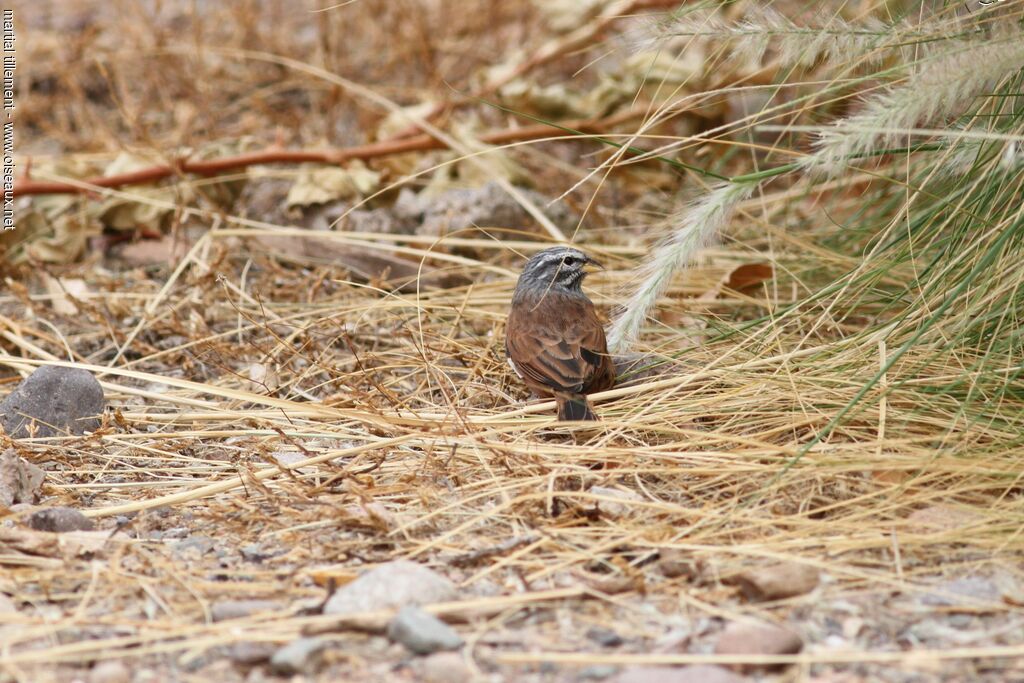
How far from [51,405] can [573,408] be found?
1.83m

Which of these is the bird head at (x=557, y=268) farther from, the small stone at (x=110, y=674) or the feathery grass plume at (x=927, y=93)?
the small stone at (x=110, y=674)

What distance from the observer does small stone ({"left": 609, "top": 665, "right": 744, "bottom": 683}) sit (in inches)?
93.3

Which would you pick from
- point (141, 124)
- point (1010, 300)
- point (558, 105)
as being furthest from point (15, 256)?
point (1010, 300)

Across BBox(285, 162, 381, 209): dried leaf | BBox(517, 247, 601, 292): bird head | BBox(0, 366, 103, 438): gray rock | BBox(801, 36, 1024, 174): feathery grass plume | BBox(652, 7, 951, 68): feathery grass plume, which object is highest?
BBox(652, 7, 951, 68): feathery grass plume

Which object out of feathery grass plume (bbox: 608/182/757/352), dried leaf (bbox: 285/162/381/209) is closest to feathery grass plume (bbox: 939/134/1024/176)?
feathery grass plume (bbox: 608/182/757/352)

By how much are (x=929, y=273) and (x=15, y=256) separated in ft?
14.3

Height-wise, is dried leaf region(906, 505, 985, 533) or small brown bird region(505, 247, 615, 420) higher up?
small brown bird region(505, 247, 615, 420)

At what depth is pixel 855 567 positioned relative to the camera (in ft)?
9.48

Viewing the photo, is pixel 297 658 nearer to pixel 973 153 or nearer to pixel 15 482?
pixel 15 482

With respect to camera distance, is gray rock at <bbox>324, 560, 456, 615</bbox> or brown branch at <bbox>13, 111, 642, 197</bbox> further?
brown branch at <bbox>13, 111, 642, 197</bbox>

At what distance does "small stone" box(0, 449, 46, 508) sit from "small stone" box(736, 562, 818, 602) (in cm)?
210

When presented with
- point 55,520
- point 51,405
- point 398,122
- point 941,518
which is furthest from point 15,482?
point 398,122

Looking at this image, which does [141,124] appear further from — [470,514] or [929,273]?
[929,273]

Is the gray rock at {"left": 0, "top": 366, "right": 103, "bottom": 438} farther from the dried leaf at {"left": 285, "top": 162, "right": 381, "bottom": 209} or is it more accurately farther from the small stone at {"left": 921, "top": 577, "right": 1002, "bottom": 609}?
the small stone at {"left": 921, "top": 577, "right": 1002, "bottom": 609}
